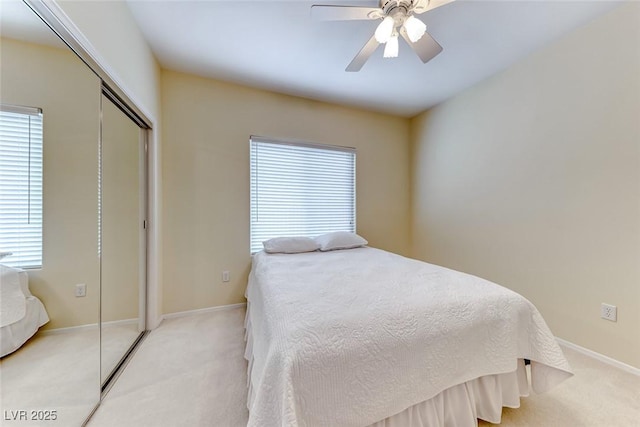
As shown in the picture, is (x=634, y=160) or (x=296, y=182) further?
(x=296, y=182)

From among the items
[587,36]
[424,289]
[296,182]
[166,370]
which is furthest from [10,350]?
[587,36]

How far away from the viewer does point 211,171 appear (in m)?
2.60

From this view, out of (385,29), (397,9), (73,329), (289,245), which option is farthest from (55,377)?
(397,9)

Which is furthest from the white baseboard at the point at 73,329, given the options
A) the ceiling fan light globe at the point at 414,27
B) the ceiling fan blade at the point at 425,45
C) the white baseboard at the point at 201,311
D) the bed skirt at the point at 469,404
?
the ceiling fan blade at the point at 425,45

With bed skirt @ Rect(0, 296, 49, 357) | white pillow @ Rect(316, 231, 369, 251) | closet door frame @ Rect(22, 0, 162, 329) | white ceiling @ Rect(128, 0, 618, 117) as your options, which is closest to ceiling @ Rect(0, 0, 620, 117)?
white ceiling @ Rect(128, 0, 618, 117)

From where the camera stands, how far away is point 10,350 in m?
0.98

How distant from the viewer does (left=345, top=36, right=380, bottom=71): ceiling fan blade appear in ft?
5.25

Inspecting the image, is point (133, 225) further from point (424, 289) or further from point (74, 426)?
→ point (424, 289)

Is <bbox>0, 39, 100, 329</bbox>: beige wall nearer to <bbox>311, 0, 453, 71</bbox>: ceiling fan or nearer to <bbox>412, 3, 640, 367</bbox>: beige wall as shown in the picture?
<bbox>311, 0, 453, 71</bbox>: ceiling fan

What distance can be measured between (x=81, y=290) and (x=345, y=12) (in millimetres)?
2302

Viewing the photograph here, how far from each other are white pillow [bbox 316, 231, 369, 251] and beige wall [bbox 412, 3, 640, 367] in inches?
50.8

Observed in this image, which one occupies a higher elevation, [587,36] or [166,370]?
[587,36]

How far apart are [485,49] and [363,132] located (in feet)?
5.14

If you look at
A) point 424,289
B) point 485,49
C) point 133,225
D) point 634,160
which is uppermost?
point 485,49
